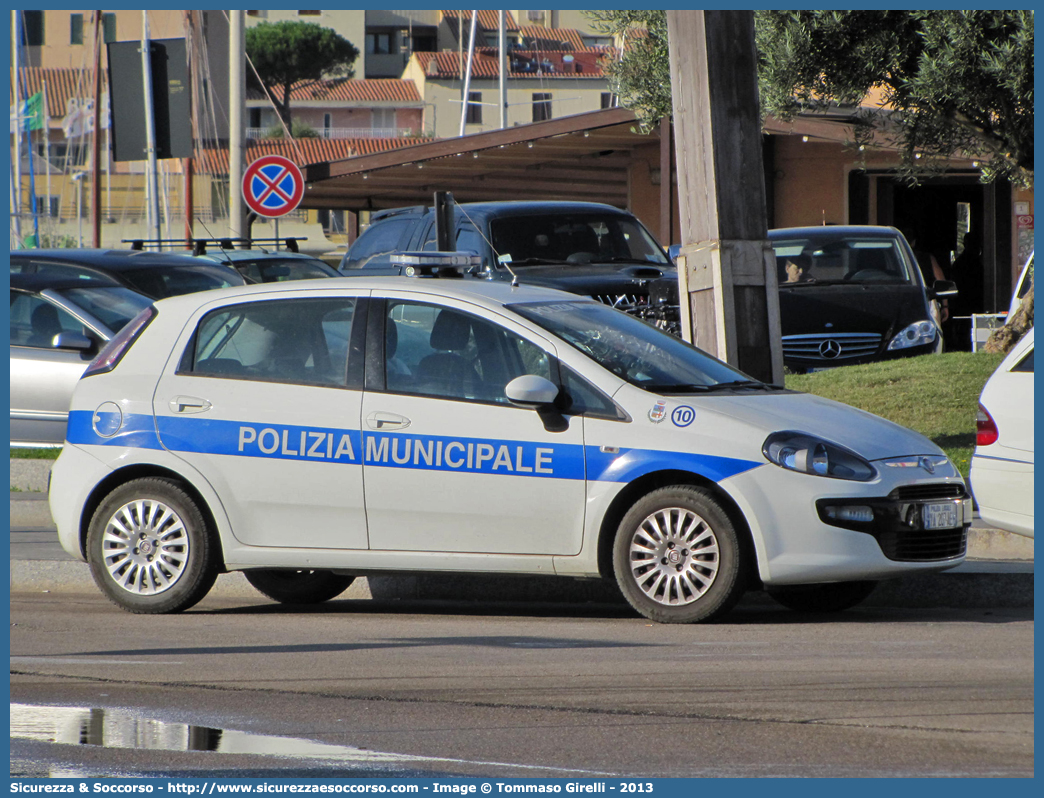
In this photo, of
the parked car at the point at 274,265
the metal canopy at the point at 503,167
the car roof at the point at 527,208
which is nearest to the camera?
the car roof at the point at 527,208

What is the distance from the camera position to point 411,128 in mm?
92125

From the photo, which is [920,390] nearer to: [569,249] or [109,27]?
[569,249]

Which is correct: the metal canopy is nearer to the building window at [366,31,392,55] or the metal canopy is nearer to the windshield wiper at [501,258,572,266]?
the windshield wiper at [501,258,572,266]

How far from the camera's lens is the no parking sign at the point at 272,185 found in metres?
19.3

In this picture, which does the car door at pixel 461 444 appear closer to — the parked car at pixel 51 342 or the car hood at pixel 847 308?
the parked car at pixel 51 342

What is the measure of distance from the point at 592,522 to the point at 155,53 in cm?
1534

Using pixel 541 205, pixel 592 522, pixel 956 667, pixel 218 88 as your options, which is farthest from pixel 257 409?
pixel 218 88

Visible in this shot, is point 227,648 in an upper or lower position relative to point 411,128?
lower

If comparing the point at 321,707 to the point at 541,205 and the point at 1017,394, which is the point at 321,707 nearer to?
the point at 1017,394

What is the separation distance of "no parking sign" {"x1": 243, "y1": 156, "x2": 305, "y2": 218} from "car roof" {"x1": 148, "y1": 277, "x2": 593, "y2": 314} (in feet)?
36.2

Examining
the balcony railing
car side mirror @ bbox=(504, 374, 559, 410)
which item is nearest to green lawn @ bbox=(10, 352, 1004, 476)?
car side mirror @ bbox=(504, 374, 559, 410)

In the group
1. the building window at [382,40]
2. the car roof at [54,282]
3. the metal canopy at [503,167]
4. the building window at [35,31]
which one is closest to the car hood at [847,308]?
the car roof at [54,282]

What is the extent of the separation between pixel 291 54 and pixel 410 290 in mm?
84964

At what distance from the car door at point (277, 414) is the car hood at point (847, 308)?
7696mm
